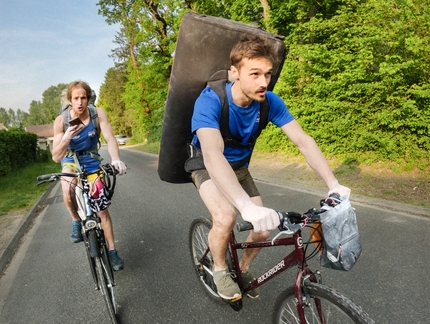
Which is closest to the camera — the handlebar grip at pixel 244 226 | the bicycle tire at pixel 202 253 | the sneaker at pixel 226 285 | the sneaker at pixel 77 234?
the handlebar grip at pixel 244 226

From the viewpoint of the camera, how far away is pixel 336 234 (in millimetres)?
1549

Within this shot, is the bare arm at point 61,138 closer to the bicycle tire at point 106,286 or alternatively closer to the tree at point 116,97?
the bicycle tire at point 106,286

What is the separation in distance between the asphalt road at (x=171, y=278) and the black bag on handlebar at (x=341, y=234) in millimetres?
1334

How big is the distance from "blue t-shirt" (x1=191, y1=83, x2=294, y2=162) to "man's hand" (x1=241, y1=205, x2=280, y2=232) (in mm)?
727

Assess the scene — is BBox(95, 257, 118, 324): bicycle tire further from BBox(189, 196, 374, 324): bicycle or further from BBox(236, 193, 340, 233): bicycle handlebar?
BBox(236, 193, 340, 233): bicycle handlebar

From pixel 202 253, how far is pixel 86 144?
177 centimetres

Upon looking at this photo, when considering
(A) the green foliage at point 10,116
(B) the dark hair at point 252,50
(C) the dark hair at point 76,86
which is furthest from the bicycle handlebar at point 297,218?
(A) the green foliage at point 10,116

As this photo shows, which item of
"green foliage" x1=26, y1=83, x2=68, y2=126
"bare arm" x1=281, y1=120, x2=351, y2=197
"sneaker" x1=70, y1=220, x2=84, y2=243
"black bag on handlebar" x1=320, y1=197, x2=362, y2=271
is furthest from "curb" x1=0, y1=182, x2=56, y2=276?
"green foliage" x1=26, y1=83, x2=68, y2=126

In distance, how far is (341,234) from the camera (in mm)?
1543

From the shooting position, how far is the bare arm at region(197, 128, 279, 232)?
150cm

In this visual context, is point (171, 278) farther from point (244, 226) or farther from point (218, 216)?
point (244, 226)

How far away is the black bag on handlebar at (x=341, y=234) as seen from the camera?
1.53 m

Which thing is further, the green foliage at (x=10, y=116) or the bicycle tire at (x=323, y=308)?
the green foliage at (x=10, y=116)

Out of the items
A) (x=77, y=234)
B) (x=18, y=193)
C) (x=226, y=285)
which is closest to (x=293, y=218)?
(x=226, y=285)
